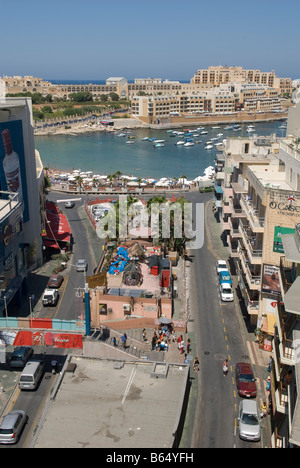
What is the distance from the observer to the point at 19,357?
22156 millimetres

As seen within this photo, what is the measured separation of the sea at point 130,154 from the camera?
84.1 metres

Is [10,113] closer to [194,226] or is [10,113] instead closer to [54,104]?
[194,226]

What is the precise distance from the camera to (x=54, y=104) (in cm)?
16112

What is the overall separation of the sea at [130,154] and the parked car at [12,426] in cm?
5436

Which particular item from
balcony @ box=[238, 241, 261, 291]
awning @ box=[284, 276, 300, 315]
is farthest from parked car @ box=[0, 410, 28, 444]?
balcony @ box=[238, 241, 261, 291]

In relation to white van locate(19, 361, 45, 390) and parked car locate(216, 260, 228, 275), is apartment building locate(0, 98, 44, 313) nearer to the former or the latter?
white van locate(19, 361, 45, 390)

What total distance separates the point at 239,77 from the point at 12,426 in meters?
189

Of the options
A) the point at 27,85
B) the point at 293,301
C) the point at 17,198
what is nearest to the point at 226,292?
the point at 17,198

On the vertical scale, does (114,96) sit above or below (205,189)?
above

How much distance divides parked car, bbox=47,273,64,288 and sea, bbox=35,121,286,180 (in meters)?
41.1

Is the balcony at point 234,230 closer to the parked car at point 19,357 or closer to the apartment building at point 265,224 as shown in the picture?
the apartment building at point 265,224

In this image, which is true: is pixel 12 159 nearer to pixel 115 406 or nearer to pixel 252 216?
pixel 252 216

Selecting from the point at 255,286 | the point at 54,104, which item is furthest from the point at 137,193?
the point at 54,104

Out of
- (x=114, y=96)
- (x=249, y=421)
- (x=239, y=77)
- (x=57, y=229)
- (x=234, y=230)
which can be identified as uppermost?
(x=239, y=77)
